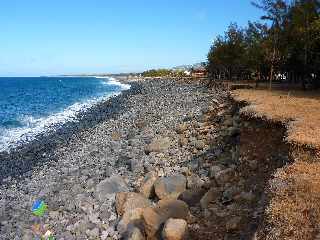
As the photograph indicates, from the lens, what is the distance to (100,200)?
1463cm

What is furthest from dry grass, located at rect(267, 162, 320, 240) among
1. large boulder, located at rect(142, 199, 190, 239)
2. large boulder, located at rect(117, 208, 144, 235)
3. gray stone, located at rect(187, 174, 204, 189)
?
gray stone, located at rect(187, 174, 204, 189)

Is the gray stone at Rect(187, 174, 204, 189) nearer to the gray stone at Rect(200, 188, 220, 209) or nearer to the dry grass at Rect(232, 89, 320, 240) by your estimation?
the gray stone at Rect(200, 188, 220, 209)

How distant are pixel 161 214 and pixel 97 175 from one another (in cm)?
702

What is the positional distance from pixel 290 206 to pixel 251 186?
3668 mm

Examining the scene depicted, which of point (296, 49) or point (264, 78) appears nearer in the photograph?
point (296, 49)

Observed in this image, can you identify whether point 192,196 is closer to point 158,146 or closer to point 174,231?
point 174,231

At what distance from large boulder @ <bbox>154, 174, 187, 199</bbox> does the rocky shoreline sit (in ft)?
0.10

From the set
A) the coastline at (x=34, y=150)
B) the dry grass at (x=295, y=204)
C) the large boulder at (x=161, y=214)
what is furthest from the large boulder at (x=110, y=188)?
the coastline at (x=34, y=150)

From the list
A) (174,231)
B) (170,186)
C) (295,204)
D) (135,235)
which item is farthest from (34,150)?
(295,204)

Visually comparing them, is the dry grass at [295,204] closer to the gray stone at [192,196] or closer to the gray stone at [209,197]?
the gray stone at [209,197]

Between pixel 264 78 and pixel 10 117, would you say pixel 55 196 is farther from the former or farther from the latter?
pixel 264 78

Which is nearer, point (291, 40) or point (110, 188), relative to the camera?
point (110, 188)

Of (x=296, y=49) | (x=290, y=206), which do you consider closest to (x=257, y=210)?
(x=290, y=206)

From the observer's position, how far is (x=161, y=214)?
11.4 meters
